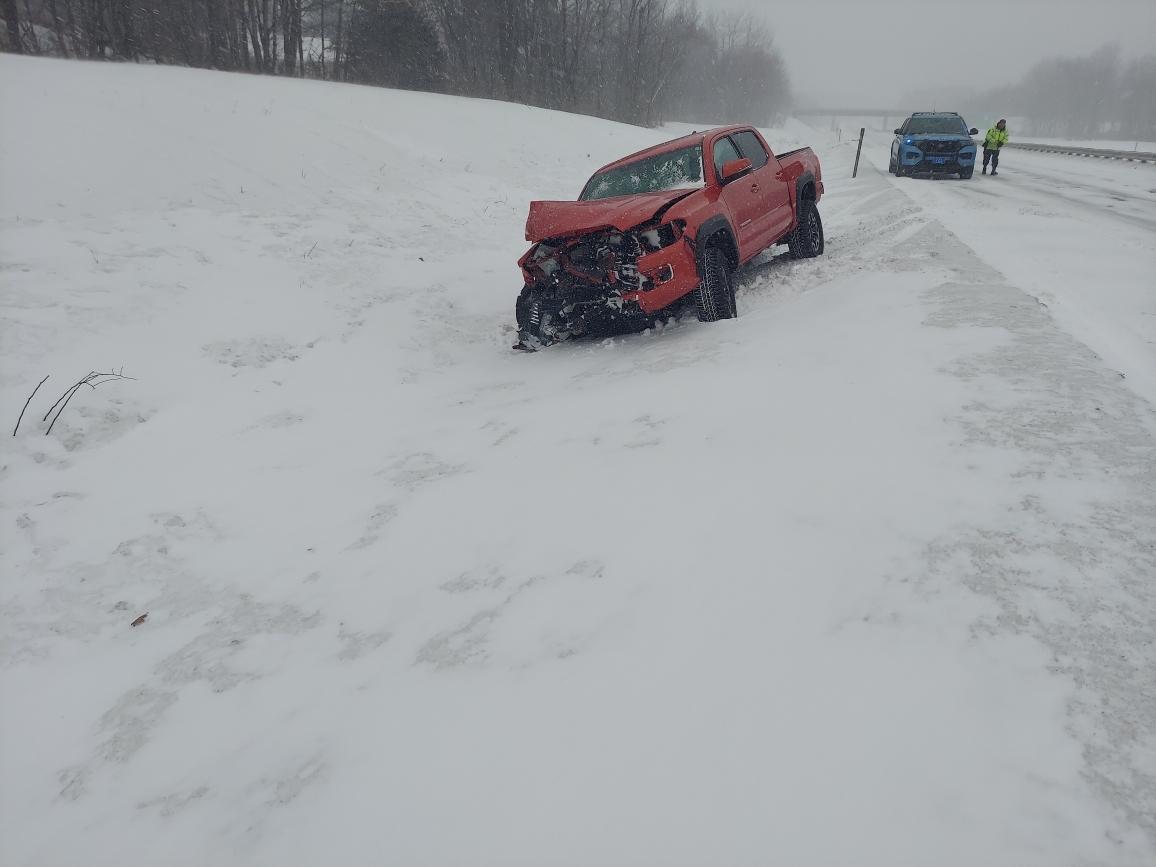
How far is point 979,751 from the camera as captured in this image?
5.43ft

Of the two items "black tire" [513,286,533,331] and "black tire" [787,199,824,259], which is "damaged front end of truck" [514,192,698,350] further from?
"black tire" [787,199,824,259]

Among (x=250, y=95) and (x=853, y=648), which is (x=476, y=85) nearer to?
(x=250, y=95)

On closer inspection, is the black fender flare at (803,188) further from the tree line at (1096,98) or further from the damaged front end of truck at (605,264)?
the tree line at (1096,98)

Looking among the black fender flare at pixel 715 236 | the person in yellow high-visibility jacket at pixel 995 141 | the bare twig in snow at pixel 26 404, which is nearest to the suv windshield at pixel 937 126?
the person in yellow high-visibility jacket at pixel 995 141

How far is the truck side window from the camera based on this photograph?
6168 millimetres

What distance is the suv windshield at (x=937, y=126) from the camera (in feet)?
50.6

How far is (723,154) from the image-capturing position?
6512 mm

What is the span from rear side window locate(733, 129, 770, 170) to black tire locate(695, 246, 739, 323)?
178 cm

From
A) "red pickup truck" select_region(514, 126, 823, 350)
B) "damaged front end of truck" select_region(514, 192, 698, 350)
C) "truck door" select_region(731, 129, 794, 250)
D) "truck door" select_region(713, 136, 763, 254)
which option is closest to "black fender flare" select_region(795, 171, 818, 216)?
"truck door" select_region(731, 129, 794, 250)

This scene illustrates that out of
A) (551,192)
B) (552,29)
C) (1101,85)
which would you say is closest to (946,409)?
(551,192)

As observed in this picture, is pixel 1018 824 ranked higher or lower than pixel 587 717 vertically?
higher

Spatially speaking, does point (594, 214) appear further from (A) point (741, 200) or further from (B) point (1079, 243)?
(B) point (1079, 243)

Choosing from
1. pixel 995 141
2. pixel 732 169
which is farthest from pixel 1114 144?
pixel 732 169

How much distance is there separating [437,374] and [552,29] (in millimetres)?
35787
